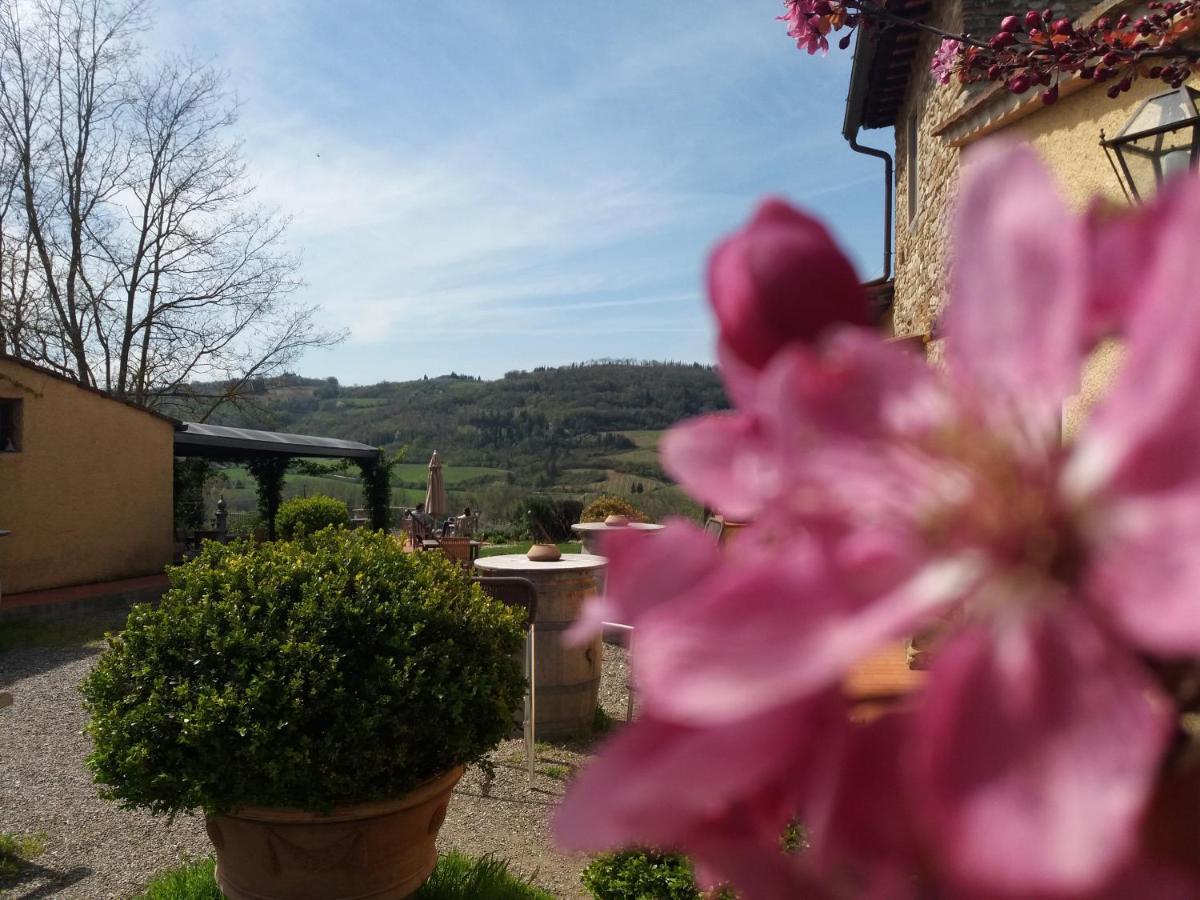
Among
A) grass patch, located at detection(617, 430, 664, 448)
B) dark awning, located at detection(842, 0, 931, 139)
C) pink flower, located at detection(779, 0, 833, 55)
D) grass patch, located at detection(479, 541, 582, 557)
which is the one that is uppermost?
dark awning, located at detection(842, 0, 931, 139)

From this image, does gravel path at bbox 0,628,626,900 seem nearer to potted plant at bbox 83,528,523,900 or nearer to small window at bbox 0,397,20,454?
potted plant at bbox 83,528,523,900

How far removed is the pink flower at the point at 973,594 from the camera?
0.68 ft

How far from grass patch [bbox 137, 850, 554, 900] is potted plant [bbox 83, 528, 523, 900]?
303mm

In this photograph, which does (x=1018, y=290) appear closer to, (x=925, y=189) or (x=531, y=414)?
(x=925, y=189)

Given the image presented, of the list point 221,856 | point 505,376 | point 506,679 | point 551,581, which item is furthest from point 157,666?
point 505,376

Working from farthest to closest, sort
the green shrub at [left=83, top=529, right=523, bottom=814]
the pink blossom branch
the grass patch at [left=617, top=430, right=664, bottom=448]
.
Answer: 1. the grass patch at [left=617, top=430, right=664, bottom=448]
2. the green shrub at [left=83, top=529, right=523, bottom=814]
3. the pink blossom branch

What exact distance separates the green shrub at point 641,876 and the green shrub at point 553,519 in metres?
14.1

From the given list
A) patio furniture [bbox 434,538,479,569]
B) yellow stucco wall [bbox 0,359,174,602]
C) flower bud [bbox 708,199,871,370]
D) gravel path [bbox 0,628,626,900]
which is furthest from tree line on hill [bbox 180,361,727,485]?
flower bud [bbox 708,199,871,370]

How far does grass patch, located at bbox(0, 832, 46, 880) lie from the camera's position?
4551mm

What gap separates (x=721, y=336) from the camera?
1.16 ft

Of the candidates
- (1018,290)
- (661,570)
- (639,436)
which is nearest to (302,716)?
(661,570)

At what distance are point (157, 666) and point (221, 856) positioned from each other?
83 centimetres

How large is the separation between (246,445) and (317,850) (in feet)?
45.7

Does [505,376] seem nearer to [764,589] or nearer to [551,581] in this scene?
[551,581]
